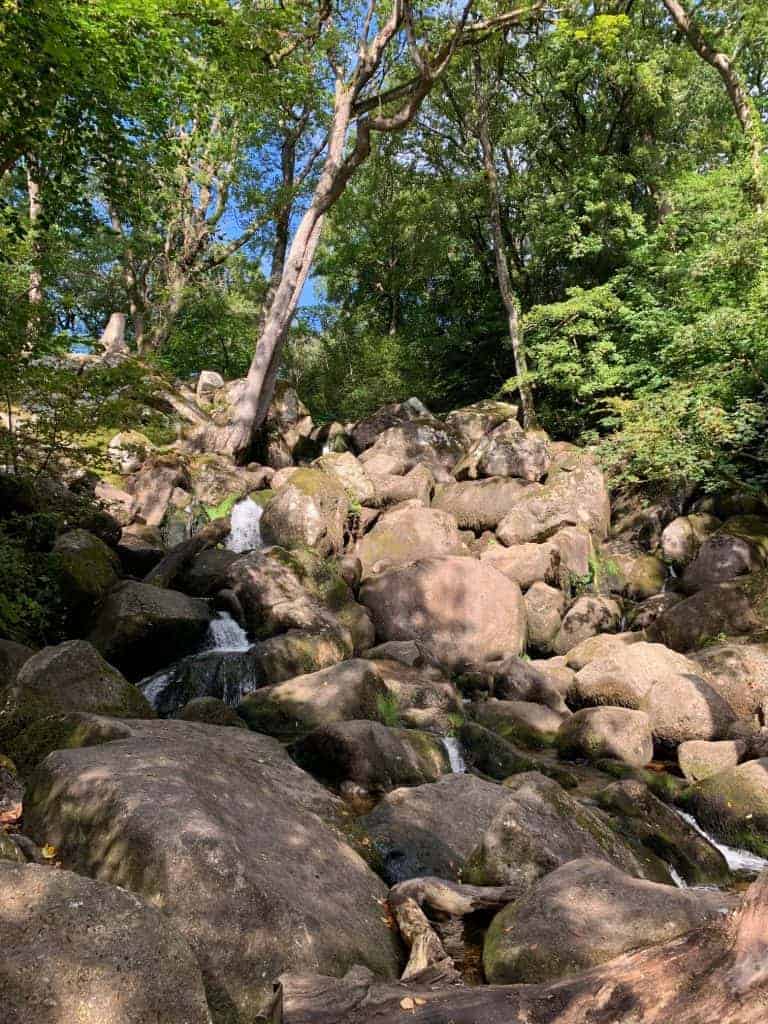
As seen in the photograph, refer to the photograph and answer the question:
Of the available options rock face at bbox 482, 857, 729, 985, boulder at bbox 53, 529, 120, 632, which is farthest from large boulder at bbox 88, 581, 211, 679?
rock face at bbox 482, 857, 729, 985

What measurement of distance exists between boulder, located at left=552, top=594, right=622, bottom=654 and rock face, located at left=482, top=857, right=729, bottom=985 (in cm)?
1072

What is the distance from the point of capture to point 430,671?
11383mm

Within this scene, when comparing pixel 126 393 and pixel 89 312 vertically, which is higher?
pixel 89 312

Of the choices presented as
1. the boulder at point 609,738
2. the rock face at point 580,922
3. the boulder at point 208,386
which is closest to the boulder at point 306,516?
the boulder at point 609,738

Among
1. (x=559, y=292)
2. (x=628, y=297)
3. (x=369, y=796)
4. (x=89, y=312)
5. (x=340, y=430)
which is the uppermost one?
(x=89, y=312)

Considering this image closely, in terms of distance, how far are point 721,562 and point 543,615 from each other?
4.27 m

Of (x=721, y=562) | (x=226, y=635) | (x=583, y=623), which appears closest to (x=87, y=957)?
(x=226, y=635)

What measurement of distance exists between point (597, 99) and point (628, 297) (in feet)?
25.3

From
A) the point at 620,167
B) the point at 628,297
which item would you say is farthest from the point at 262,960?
the point at 620,167

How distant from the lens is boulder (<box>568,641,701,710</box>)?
426 inches

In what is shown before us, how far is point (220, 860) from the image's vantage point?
135 inches

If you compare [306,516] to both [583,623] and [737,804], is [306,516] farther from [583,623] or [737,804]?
[737,804]

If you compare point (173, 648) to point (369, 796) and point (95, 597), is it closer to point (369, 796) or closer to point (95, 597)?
point (95, 597)

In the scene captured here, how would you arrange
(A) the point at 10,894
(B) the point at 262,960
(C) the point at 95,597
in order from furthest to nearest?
1. (C) the point at 95,597
2. (B) the point at 262,960
3. (A) the point at 10,894
